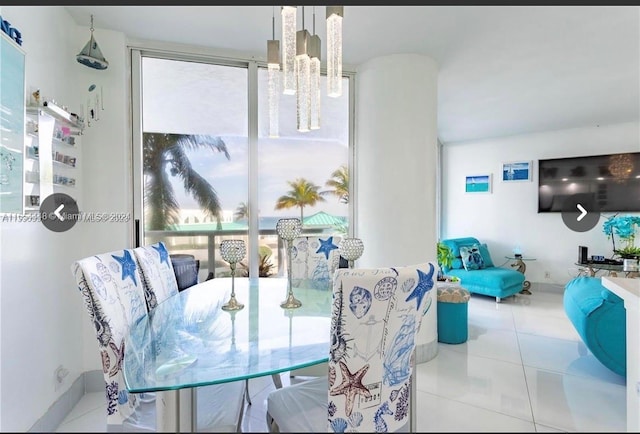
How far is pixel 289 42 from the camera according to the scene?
1.47 metres

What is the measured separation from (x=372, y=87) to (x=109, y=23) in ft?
6.33

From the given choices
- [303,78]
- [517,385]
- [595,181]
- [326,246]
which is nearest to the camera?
[303,78]

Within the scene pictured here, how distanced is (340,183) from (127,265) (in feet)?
6.17

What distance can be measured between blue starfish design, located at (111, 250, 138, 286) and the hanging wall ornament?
1.30m

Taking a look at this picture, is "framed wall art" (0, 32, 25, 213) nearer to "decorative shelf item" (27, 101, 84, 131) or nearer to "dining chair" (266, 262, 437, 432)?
"decorative shelf item" (27, 101, 84, 131)

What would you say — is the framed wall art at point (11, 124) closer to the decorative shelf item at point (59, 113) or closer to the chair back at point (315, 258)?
the decorative shelf item at point (59, 113)

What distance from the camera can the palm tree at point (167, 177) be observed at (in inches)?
98.0

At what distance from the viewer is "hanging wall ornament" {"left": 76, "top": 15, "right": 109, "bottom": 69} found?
6.49 feet

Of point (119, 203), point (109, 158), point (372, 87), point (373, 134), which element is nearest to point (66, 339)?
point (119, 203)

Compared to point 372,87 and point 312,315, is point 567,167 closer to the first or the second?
point 372,87

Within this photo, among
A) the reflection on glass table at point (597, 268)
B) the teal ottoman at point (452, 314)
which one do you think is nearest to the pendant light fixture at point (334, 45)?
the teal ottoman at point (452, 314)

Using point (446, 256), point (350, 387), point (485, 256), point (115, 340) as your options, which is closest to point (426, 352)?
point (350, 387)

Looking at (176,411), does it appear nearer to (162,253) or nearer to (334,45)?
(162,253)

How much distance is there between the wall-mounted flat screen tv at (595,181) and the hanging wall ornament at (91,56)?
5575 millimetres
